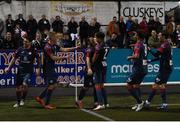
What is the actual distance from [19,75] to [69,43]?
9723 mm

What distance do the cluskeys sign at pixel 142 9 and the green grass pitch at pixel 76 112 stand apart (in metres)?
13.6

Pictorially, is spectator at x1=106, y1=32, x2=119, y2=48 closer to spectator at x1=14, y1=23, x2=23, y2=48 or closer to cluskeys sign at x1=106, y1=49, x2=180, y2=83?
cluskeys sign at x1=106, y1=49, x2=180, y2=83

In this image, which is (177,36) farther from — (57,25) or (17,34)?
(17,34)

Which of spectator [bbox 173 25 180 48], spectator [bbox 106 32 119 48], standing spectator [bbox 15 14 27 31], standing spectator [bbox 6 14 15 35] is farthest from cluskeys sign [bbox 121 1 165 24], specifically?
standing spectator [bbox 6 14 15 35]

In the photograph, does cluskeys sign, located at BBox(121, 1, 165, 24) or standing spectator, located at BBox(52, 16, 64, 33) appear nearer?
standing spectator, located at BBox(52, 16, 64, 33)

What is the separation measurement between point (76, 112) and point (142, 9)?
17.3m

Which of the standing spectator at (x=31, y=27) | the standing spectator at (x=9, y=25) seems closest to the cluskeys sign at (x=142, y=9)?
the standing spectator at (x=31, y=27)

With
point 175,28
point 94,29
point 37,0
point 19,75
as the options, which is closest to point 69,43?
point 94,29

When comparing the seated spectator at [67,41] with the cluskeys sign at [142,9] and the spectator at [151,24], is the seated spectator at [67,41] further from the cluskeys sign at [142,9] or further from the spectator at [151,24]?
the cluskeys sign at [142,9]

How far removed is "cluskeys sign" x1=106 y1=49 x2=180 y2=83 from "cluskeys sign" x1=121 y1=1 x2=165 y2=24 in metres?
8.71

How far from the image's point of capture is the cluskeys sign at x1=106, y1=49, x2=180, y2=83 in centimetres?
2195

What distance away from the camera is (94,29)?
1059 inches

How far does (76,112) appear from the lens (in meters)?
14.7

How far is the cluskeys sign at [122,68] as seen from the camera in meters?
22.0
